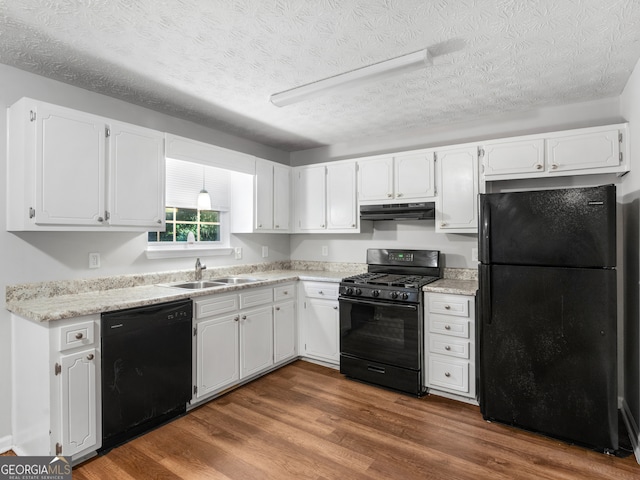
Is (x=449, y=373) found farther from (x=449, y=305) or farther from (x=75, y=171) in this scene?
(x=75, y=171)

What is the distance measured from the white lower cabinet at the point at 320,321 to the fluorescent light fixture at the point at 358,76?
1842mm

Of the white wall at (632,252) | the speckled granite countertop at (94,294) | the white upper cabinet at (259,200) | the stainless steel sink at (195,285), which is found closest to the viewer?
the speckled granite countertop at (94,294)

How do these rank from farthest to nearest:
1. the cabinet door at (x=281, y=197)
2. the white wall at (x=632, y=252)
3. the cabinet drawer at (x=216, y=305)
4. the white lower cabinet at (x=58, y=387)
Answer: the cabinet door at (x=281, y=197) → the cabinet drawer at (x=216, y=305) → the white wall at (x=632, y=252) → the white lower cabinet at (x=58, y=387)

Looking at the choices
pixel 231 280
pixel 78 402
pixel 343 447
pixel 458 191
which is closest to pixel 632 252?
pixel 458 191

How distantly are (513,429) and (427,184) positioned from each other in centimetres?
211

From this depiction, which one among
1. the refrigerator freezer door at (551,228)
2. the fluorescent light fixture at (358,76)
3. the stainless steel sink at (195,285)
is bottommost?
the stainless steel sink at (195,285)

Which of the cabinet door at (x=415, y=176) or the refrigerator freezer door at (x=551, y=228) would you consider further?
the cabinet door at (x=415, y=176)

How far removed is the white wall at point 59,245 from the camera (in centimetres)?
227

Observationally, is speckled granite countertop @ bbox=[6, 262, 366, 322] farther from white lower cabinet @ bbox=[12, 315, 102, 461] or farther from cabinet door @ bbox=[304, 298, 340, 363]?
cabinet door @ bbox=[304, 298, 340, 363]

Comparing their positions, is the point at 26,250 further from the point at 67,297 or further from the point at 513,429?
the point at 513,429

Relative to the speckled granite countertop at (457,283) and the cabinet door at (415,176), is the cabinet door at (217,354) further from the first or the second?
the cabinet door at (415,176)

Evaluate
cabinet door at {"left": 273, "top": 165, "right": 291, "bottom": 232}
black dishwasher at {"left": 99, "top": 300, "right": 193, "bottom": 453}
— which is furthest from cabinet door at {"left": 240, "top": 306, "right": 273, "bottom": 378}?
cabinet door at {"left": 273, "top": 165, "right": 291, "bottom": 232}

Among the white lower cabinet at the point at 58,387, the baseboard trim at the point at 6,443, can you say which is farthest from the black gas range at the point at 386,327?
the baseboard trim at the point at 6,443

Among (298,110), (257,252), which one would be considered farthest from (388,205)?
(257,252)
